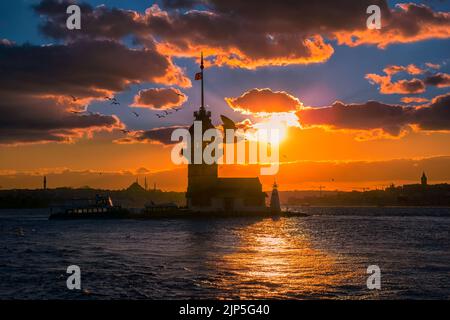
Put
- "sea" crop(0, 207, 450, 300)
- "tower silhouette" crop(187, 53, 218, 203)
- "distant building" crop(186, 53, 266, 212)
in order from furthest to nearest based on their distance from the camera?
"tower silhouette" crop(187, 53, 218, 203)
"distant building" crop(186, 53, 266, 212)
"sea" crop(0, 207, 450, 300)

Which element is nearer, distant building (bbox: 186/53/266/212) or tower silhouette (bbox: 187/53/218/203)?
distant building (bbox: 186/53/266/212)

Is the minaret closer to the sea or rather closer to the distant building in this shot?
the distant building

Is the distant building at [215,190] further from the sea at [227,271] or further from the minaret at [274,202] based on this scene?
the sea at [227,271]

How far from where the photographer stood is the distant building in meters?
140

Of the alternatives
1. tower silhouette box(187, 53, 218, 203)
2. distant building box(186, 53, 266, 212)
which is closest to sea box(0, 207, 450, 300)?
distant building box(186, 53, 266, 212)

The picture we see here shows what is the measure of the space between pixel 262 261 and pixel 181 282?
1160 centimetres

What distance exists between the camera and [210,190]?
469ft

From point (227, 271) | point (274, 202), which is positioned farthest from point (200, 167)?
point (227, 271)

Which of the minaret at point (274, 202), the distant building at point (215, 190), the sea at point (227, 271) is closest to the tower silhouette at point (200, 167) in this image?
the distant building at point (215, 190)

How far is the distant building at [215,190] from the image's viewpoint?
140 meters

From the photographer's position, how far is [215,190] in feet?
470

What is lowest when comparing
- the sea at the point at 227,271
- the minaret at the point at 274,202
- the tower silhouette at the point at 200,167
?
the sea at the point at 227,271

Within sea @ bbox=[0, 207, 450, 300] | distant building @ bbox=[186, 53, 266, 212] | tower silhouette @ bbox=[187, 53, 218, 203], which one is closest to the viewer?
sea @ bbox=[0, 207, 450, 300]
